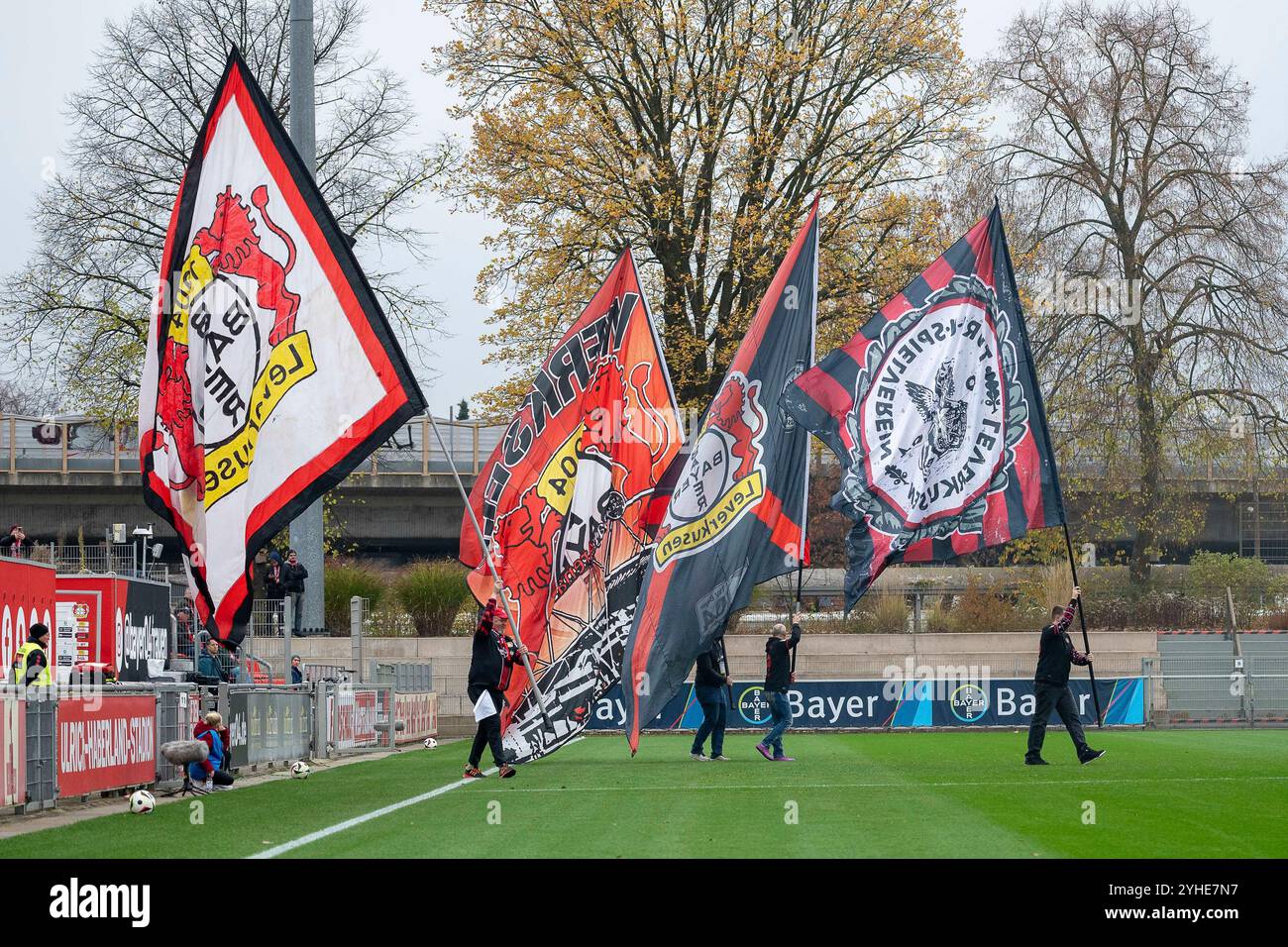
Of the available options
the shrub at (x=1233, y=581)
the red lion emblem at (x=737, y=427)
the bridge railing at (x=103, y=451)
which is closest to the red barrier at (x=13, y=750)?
the red lion emblem at (x=737, y=427)

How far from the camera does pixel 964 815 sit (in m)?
13.2

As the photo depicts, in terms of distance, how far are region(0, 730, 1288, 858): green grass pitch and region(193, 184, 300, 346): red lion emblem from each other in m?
4.31

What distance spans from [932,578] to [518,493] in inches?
1233

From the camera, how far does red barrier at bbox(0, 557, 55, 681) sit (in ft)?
65.3

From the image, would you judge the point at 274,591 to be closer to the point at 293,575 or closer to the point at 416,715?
the point at 416,715

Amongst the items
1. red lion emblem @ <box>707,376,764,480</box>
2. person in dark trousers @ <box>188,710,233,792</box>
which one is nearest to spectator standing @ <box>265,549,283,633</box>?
person in dark trousers @ <box>188,710,233,792</box>

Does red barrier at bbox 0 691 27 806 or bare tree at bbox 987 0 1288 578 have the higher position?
bare tree at bbox 987 0 1288 578

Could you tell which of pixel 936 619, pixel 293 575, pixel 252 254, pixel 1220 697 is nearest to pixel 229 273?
pixel 252 254

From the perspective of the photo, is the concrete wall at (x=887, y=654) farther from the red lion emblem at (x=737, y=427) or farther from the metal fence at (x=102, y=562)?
the red lion emblem at (x=737, y=427)

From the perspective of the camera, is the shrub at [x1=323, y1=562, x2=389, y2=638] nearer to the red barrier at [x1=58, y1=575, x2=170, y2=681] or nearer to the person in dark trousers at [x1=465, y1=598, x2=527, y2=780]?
the red barrier at [x1=58, y1=575, x2=170, y2=681]

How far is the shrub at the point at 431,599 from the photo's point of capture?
118 feet

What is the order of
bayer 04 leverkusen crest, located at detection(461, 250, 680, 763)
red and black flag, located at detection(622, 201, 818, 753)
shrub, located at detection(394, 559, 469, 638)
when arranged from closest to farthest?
red and black flag, located at detection(622, 201, 818, 753)
bayer 04 leverkusen crest, located at detection(461, 250, 680, 763)
shrub, located at detection(394, 559, 469, 638)

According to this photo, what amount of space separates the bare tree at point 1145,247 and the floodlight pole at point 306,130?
865 inches
